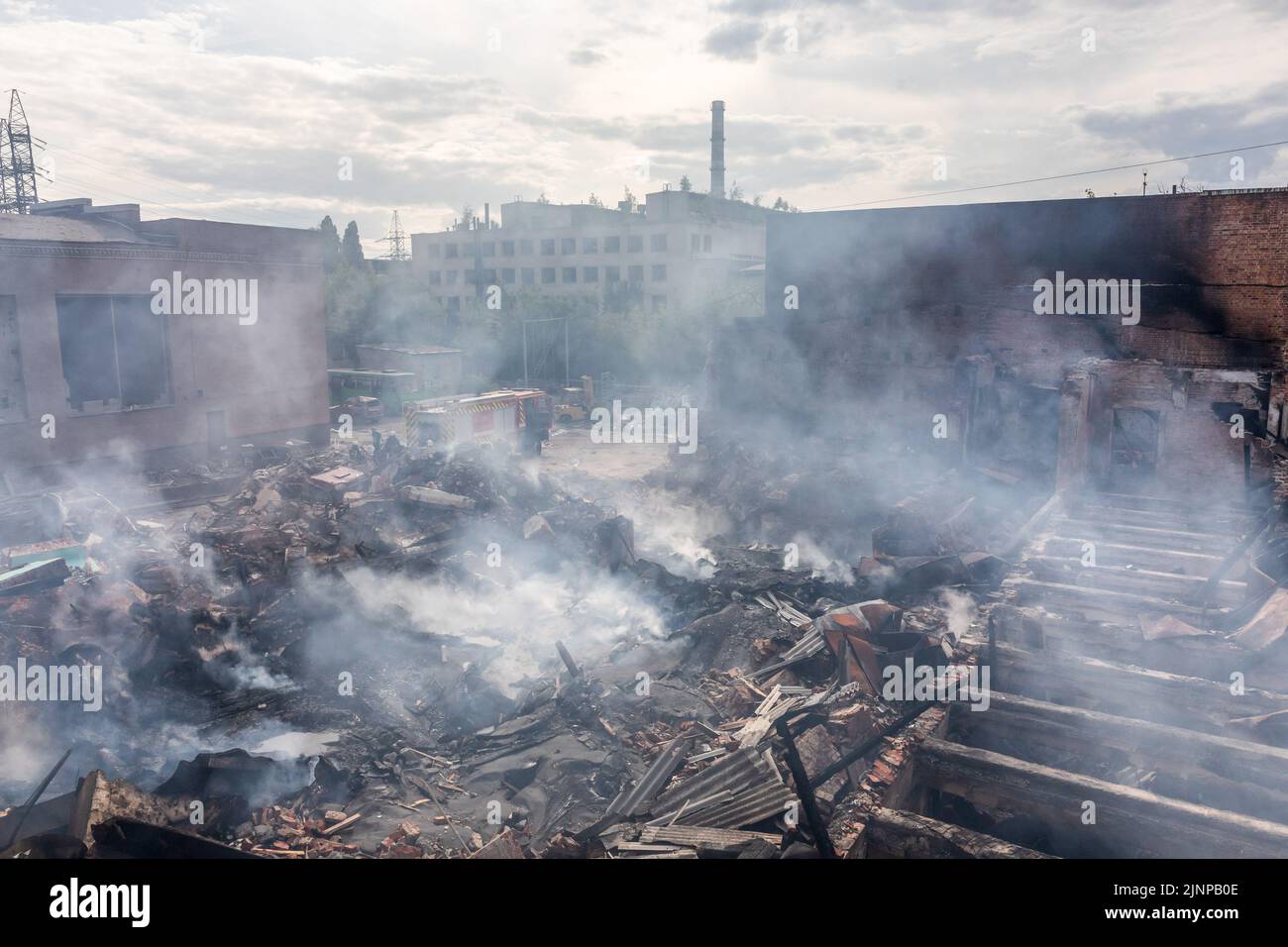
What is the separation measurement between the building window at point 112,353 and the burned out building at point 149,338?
0.09 ft

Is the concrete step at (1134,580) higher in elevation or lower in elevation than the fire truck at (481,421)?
lower

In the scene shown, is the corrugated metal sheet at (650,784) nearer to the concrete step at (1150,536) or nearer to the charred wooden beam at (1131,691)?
the charred wooden beam at (1131,691)

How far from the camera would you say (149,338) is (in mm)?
21438

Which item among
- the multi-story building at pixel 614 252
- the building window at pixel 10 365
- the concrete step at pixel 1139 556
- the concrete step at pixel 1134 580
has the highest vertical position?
the multi-story building at pixel 614 252

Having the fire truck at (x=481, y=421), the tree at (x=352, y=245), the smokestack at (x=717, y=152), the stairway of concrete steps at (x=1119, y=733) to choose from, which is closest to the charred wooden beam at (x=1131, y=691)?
the stairway of concrete steps at (x=1119, y=733)

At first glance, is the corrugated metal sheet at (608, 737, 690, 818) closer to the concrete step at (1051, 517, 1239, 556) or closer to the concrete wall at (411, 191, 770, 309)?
the concrete step at (1051, 517, 1239, 556)

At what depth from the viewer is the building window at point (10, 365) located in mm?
18500

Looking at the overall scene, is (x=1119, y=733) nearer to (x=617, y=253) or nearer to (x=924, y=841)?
(x=924, y=841)

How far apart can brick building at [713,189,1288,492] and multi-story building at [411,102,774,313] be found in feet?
61.5

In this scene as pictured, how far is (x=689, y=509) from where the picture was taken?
18.5m

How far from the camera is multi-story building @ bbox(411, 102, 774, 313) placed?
48.4 meters

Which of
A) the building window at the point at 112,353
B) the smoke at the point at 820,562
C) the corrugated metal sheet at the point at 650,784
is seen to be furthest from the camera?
the building window at the point at 112,353

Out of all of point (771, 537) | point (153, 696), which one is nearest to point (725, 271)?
point (771, 537)

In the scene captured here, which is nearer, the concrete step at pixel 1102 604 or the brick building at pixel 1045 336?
the concrete step at pixel 1102 604
